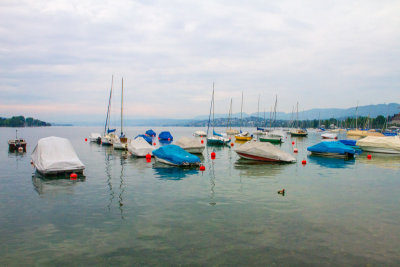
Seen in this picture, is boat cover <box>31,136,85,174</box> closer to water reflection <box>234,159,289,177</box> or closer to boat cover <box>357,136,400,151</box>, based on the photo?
water reflection <box>234,159,289,177</box>

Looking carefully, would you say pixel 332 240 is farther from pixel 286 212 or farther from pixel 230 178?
pixel 230 178

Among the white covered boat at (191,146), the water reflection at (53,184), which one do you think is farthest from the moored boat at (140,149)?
the water reflection at (53,184)

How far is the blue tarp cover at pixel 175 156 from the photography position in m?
31.0

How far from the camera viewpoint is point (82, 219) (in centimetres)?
1433

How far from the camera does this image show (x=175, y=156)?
31562mm

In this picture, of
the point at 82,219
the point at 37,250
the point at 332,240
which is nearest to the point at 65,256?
the point at 37,250

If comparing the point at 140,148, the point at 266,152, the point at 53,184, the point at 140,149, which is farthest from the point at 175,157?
the point at 53,184

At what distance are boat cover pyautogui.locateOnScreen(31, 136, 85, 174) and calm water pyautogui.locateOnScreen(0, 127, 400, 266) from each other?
1.38 m

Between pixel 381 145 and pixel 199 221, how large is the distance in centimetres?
4594

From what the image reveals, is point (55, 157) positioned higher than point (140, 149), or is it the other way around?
point (55, 157)

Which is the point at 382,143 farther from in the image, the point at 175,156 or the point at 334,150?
the point at 175,156

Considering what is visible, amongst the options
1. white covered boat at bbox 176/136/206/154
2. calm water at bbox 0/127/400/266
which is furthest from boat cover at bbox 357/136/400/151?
white covered boat at bbox 176/136/206/154

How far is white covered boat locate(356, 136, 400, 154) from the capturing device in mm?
47062

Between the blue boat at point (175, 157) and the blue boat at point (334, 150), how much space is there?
2213 centimetres
